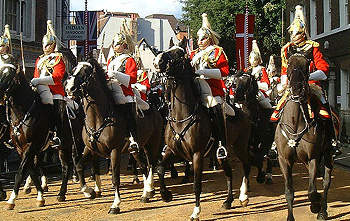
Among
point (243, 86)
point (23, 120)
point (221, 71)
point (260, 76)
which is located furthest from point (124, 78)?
point (260, 76)

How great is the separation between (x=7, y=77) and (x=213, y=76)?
3.60 metres

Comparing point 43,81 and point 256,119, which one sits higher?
point 43,81

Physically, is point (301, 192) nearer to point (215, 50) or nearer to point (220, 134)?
point (220, 134)

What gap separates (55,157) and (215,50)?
8.68 m

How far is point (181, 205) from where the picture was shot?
8.28m

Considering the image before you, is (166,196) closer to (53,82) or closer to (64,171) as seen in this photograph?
(64,171)

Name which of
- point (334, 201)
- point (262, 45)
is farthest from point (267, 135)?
point (262, 45)

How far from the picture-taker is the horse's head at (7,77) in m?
7.79

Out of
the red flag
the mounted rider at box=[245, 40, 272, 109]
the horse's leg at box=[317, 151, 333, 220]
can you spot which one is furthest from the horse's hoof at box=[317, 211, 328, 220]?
the red flag

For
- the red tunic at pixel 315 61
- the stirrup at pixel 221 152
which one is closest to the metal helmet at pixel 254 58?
the red tunic at pixel 315 61

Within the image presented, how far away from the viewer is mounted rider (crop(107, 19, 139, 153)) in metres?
8.16

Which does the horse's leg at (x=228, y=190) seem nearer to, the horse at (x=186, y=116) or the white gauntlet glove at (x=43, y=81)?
the horse at (x=186, y=116)

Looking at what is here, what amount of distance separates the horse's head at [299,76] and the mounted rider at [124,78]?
3.08 meters

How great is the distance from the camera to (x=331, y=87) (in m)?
21.3
